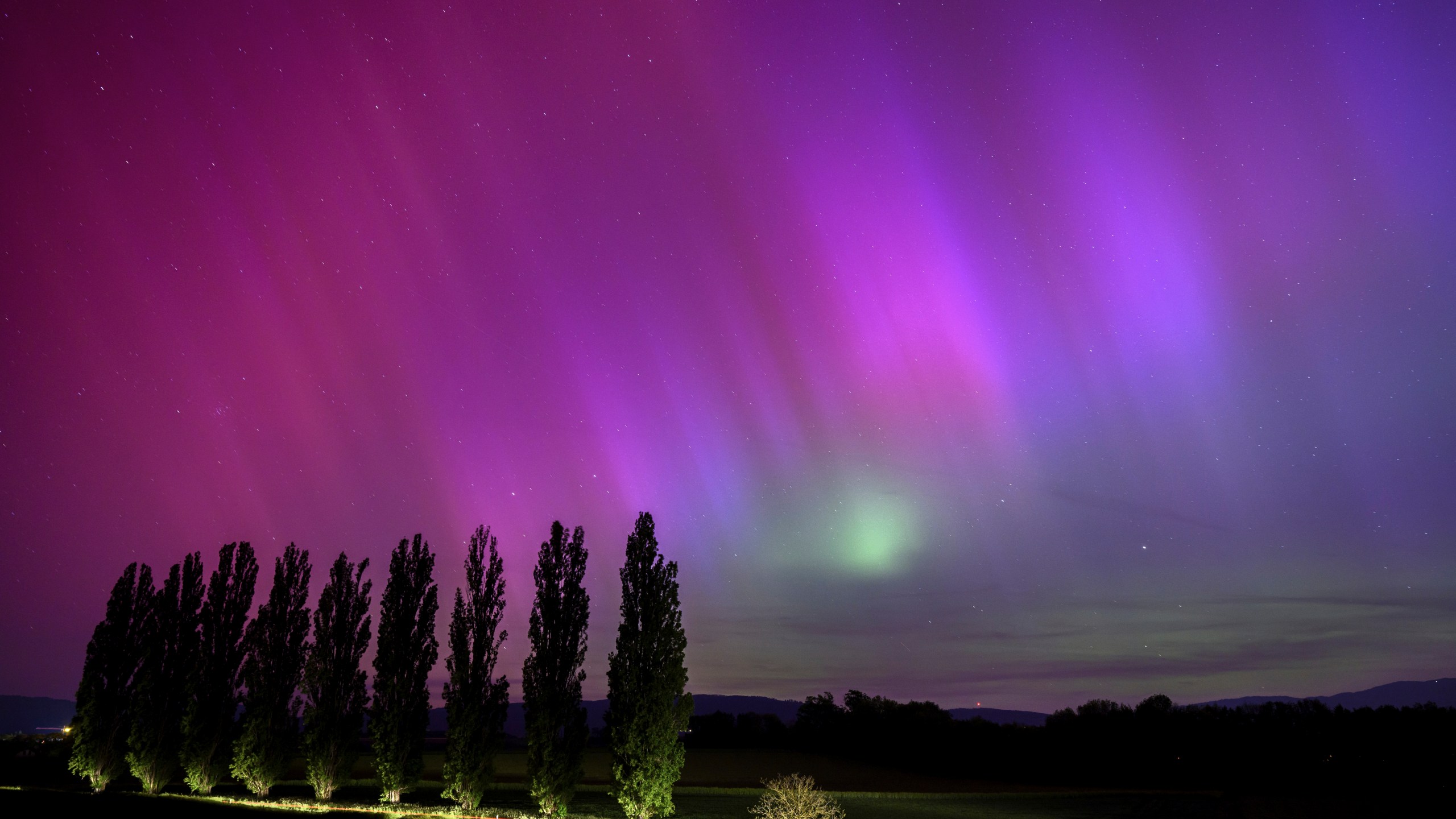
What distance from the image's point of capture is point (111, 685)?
44.7m

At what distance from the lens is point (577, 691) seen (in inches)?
1401

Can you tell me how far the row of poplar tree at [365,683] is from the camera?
33.1m

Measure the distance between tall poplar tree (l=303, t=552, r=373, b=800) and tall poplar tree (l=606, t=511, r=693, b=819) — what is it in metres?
15.5

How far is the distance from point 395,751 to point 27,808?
12640mm

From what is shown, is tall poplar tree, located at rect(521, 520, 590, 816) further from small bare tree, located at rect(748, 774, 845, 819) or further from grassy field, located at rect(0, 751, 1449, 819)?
small bare tree, located at rect(748, 774, 845, 819)

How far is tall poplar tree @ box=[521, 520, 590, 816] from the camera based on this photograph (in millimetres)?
32906

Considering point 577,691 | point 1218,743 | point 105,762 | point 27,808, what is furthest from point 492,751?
point 1218,743

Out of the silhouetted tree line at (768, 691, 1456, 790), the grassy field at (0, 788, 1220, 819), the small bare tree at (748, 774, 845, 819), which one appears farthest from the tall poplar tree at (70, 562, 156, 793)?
the silhouetted tree line at (768, 691, 1456, 790)

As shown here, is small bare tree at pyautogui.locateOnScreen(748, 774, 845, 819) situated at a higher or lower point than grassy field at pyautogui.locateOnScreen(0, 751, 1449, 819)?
higher

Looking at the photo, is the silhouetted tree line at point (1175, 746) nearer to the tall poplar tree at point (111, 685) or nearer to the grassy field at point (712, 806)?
the grassy field at point (712, 806)

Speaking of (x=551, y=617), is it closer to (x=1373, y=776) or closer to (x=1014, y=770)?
(x=1014, y=770)

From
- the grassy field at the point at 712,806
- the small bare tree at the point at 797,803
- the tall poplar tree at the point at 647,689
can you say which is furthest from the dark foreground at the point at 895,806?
the small bare tree at the point at 797,803

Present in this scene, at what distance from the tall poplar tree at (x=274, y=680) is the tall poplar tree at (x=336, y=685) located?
2.33 metres

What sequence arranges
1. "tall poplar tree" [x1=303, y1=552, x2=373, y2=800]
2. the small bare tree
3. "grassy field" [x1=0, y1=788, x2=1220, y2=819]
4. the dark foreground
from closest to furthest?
the small bare tree, "grassy field" [x1=0, y1=788, x2=1220, y2=819], the dark foreground, "tall poplar tree" [x1=303, y1=552, x2=373, y2=800]
